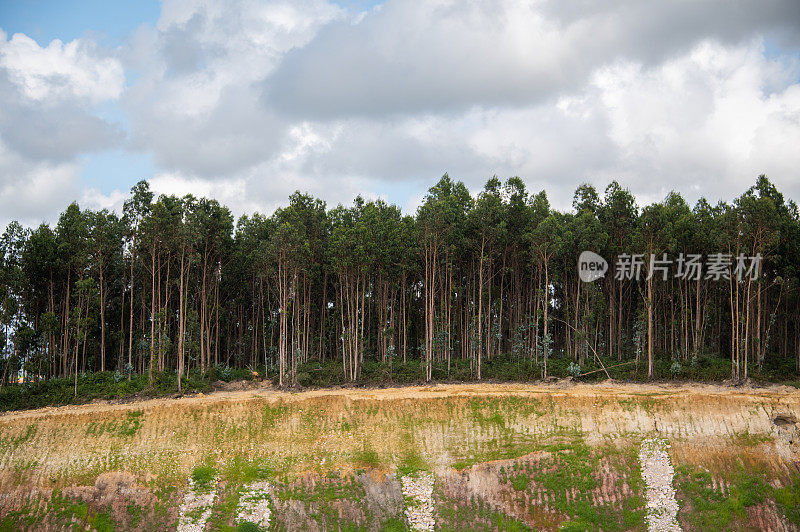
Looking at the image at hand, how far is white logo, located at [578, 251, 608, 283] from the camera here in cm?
5603

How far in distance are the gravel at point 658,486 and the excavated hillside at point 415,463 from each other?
0.07 meters

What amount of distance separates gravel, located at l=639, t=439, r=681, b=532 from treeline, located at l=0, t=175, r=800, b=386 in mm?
13623

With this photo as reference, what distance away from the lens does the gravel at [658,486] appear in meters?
31.6

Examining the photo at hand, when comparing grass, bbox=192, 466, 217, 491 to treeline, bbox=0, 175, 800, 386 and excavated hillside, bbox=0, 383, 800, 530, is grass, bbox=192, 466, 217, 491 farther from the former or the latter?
treeline, bbox=0, 175, 800, 386

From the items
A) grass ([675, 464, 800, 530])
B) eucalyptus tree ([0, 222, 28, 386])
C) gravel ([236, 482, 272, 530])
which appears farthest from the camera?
eucalyptus tree ([0, 222, 28, 386])

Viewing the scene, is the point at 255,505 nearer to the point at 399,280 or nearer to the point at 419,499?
the point at 419,499

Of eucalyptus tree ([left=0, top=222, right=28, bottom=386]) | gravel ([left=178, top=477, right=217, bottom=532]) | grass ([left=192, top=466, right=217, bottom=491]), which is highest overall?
eucalyptus tree ([left=0, top=222, right=28, bottom=386])

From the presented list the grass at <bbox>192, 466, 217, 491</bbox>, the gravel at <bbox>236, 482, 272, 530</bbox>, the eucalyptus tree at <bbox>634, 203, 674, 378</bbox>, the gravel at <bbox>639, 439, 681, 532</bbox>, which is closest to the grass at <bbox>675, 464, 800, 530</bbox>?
the gravel at <bbox>639, 439, 681, 532</bbox>

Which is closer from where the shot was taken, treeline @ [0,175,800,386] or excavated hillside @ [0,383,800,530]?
excavated hillside @ [0,383,800,530]

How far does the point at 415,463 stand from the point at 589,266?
29.4 meters

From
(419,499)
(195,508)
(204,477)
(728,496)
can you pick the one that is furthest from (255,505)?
(728,496)

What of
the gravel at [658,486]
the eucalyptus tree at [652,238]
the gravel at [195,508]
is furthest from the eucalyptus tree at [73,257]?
the eucalyptus tree at [652,238]

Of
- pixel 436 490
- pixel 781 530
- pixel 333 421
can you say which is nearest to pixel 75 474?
pixel 333 421

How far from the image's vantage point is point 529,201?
192 ft
